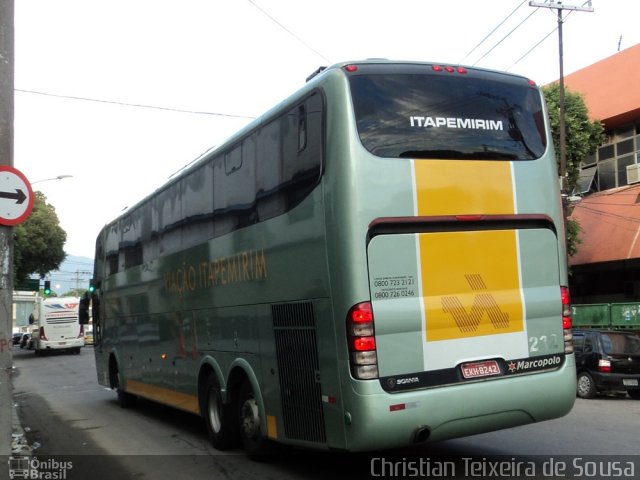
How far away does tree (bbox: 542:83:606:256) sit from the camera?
2308 centimetres

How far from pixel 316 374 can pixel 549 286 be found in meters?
2.45

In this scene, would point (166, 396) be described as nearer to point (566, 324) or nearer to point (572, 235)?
point (566, 324)

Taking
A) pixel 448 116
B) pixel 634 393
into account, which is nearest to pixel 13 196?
pixel 448 116

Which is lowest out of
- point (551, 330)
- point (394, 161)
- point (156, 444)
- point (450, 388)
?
point (156, 444)

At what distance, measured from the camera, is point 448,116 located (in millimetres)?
6035

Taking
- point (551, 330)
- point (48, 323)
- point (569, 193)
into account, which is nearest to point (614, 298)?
point (569, 193)

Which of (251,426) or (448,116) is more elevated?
(448,116)

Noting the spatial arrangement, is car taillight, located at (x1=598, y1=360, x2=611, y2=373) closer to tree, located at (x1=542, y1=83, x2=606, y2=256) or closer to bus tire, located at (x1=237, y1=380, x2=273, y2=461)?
bus tire, located at (x1=237, y1=380, x2=273, y2=461)

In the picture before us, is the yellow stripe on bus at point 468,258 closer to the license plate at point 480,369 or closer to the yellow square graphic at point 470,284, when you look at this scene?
the yellow square graphic at point 470,284

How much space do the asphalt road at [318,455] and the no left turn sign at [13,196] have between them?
3.04 m

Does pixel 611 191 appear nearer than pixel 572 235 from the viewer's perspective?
No

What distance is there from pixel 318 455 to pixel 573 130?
1920 centimetres

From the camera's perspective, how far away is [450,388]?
18.3 ft

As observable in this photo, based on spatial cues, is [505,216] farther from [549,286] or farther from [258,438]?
[258,438]
